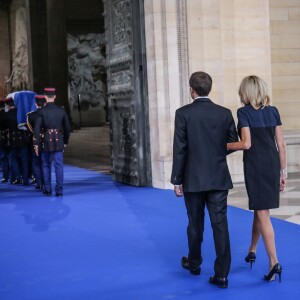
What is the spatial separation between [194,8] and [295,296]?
7745mm

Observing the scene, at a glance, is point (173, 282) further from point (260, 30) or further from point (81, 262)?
point (260, 30)

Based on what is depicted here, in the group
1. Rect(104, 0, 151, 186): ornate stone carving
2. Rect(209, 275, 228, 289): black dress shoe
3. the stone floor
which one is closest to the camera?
Rect(209, 275, 228, 289): black dress shoe

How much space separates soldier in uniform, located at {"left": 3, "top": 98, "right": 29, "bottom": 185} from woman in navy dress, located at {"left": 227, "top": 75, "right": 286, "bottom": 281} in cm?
900

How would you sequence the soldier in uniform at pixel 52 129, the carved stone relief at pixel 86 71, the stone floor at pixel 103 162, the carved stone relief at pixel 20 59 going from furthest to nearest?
the carved stone relief at pixel 20 59 < the carved stone relief at pixel 86 71 < the soldier in uniform at pixel 52 129 < the stone floor at pixel 103 162

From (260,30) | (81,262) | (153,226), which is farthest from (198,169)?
(260,30)

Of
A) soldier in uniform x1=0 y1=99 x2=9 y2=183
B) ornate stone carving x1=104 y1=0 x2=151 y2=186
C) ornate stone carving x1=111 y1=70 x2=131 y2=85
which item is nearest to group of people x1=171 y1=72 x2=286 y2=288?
ornate stone carving x1=104 y1=0 x2=151 y2=186

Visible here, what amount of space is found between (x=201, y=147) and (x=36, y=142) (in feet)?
22.6

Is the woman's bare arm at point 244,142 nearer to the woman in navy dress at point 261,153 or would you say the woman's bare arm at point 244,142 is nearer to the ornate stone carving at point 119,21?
the woman in navy dress at point 261,153

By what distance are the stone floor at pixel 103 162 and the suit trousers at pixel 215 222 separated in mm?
2837

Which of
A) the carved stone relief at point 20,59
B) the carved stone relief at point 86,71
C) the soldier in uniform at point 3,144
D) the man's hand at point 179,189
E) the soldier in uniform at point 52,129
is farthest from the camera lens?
the carved stone relief at point 20,59

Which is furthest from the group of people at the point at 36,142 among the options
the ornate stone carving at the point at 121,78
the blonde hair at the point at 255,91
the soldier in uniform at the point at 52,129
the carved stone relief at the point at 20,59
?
the carved stone relief at the point at 20,59

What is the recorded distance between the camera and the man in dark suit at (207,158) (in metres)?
5.68

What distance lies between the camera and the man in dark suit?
5680 millimetres

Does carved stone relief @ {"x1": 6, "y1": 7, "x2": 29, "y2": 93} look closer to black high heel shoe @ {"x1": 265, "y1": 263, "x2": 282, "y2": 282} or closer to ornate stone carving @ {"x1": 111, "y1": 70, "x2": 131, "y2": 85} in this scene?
ornate stone carving @ {"x1": 111, "y1": 70, "x2": 131, "y2": 85}
